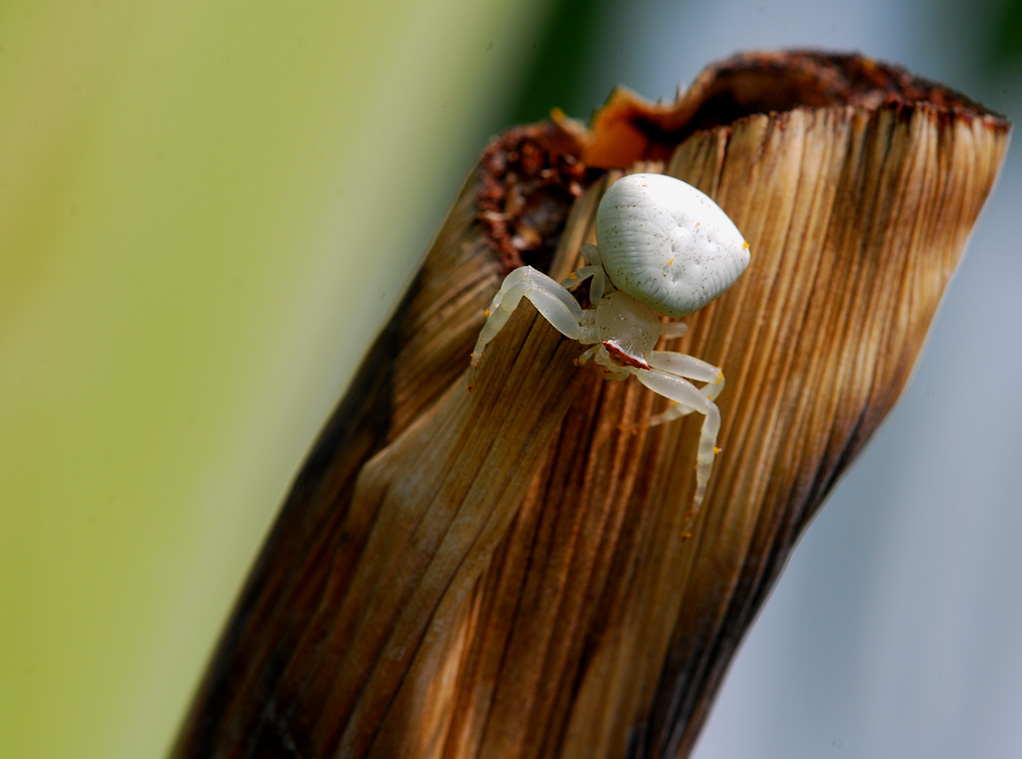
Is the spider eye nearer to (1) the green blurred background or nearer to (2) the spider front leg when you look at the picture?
(2) the spider front leg

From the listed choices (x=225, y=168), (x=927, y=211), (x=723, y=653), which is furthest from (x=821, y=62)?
(x=225, y=168)

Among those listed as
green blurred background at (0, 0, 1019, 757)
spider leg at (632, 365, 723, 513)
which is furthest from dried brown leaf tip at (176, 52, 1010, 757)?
green blurred background at (0, 0, 1019, 757)

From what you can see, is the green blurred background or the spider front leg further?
→ the green blurred background

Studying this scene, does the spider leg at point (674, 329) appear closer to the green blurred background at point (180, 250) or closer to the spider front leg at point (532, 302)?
the spider front leg at point (532, 302)

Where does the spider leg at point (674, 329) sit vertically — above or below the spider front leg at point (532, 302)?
above

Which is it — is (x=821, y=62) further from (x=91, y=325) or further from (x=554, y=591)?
(x=91, y=325)

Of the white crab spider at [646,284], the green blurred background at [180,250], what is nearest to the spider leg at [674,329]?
the white crab spider at [646,284]

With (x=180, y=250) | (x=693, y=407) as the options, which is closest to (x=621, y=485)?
(x=693, y=407)
